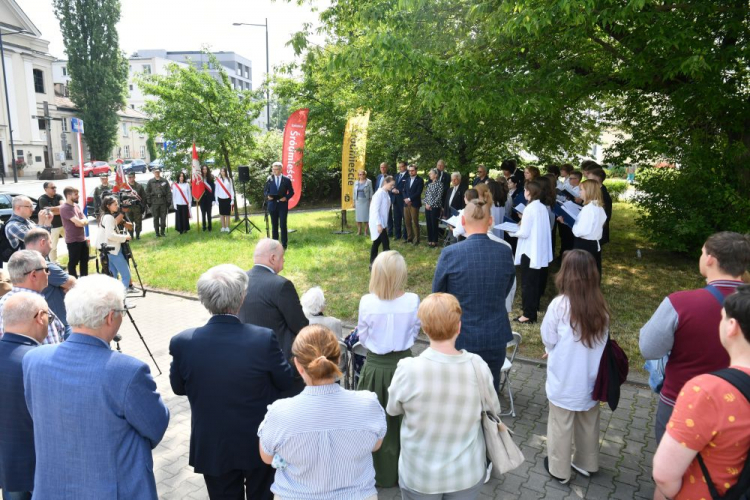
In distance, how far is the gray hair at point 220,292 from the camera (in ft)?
9.15

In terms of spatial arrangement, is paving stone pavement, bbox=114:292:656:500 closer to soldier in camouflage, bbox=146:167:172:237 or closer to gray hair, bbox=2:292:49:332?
gray hair, bbox=2:292:49:332

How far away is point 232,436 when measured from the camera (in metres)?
2.79

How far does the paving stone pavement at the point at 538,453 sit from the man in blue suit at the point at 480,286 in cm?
90

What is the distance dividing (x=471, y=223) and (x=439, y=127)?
29.6ft

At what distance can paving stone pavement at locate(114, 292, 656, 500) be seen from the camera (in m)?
3.81

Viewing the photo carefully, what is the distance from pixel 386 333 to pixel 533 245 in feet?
12.8

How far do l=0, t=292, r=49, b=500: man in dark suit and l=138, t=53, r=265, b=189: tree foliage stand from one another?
48.2 feet

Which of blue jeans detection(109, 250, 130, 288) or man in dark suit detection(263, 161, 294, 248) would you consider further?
man in dark suit detection(263, 161, 294, 248)

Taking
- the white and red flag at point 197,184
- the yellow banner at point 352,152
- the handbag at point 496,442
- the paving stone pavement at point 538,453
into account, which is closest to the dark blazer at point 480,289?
the paving stone pavement at point 538,453

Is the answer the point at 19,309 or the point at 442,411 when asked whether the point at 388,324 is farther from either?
the point at 19,309

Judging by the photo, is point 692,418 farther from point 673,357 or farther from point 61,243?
point 61,243

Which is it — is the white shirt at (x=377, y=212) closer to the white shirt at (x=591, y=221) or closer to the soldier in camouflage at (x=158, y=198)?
the white shirt at (x=591, y=221)

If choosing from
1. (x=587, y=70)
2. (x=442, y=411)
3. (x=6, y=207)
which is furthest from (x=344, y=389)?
(x=6, y=207)

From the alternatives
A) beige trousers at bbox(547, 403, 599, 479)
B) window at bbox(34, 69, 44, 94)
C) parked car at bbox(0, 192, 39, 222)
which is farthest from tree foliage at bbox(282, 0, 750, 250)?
window at bbox(34, 69, 44, 94)
